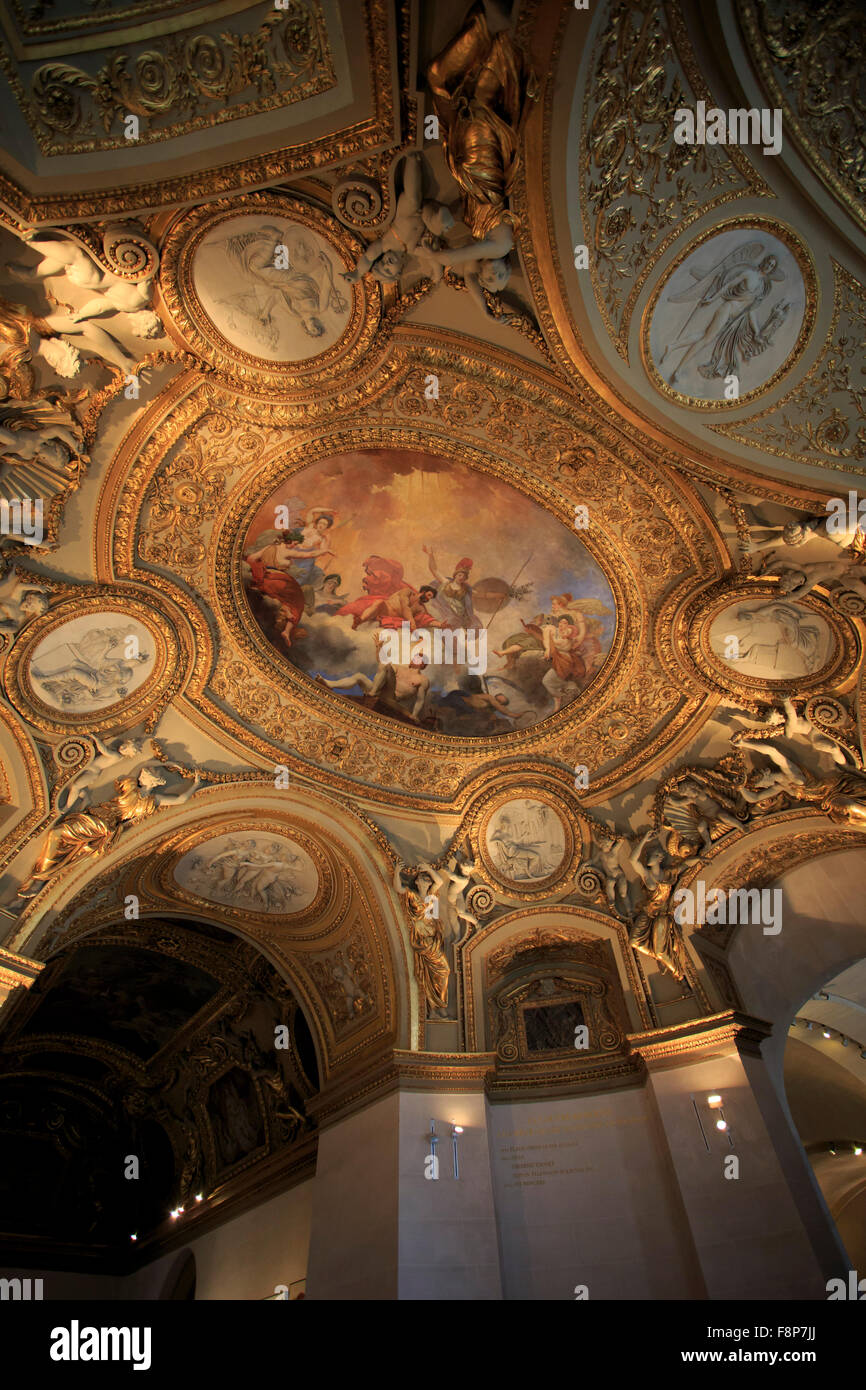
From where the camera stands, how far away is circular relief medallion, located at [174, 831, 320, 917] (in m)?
14.8

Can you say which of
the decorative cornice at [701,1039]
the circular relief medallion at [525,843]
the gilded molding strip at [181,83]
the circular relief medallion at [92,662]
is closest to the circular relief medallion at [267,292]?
the gilded molding strip at [181,83]

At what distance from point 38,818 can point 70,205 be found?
8.36 meters

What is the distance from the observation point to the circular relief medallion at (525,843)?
15.1 metres

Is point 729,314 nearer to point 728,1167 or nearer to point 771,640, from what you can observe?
point 771,640

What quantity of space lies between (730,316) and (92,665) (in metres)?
9.64

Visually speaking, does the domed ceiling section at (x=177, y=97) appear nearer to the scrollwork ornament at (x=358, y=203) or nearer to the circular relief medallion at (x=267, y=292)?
the scrollwork ornament at (x=358, y=203)

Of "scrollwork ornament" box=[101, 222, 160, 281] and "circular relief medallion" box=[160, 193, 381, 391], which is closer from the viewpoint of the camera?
"scrollwork ornament" box=[101, 222, 160, 281]

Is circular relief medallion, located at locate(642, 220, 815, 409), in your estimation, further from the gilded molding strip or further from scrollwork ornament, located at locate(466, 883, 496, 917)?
scrollwork ornament, located at locate(466, 883, 496, 917)

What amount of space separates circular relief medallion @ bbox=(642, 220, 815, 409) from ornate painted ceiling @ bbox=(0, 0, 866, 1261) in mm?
43

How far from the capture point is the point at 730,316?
29.6 feet

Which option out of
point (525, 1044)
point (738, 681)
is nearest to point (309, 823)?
point (525, 1044)

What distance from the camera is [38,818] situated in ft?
39.7

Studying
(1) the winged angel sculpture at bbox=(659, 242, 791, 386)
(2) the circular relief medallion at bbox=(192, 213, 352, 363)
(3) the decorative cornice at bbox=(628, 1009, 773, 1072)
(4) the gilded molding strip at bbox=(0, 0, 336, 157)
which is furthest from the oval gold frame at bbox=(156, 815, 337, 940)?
(4) the gilded molding strip at bbox=(0, 0, 336, 157)

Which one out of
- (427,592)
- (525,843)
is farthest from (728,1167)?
(427,592)
